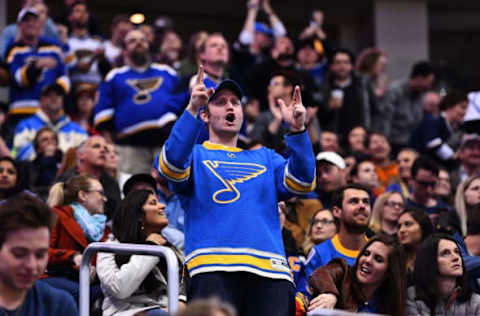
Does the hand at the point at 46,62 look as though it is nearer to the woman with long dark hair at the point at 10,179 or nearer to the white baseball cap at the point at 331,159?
the woman with long dark hair at the point at 10,179

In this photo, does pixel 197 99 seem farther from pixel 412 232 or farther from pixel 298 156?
pixel 412 232

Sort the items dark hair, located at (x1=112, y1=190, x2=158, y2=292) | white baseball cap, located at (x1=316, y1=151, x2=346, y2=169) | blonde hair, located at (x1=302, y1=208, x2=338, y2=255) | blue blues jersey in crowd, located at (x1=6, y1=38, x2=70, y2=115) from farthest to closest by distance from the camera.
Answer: blue blues jersey in crowd, located at (x1=6, y1=38, x2=70, y2=115) < white baseball cap, located at (x1=316, y1=151, x2=346, y2=169) < blonde hair, located at (x1=302, y1=208, x2=338, y2=255) < dark hair, located at (x1=112, y1=190, x2=158, y2=292)

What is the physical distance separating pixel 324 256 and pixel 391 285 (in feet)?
2.07

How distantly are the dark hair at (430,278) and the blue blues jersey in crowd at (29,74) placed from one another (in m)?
6.25

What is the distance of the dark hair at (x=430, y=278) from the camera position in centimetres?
659

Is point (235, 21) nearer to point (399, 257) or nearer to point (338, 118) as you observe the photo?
point (338, 118)

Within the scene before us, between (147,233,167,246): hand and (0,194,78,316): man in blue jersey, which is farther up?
(0,194,78,316): man in blue jersey

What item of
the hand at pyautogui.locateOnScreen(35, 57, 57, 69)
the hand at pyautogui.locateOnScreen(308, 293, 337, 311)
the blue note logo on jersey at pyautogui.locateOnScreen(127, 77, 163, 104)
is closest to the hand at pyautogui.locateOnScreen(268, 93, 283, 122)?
the blue note logo on jersey at pyautogui.locateOnScreen(127, 77, 163, 104)

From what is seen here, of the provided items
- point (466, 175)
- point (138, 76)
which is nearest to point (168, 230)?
point (138, 76)

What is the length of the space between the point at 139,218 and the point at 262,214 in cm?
143

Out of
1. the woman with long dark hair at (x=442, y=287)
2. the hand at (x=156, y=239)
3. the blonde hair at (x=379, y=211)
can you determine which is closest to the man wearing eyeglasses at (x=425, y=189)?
the blonde hair at (x=379, y=211)

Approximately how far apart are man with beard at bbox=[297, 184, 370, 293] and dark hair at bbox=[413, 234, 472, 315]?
49 centimetres

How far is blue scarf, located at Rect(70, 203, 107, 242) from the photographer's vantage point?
7.09 m

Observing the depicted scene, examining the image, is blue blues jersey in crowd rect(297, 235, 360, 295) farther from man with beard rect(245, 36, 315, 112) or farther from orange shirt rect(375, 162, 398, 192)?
man with beard rect(245, 36, 315, 112)
